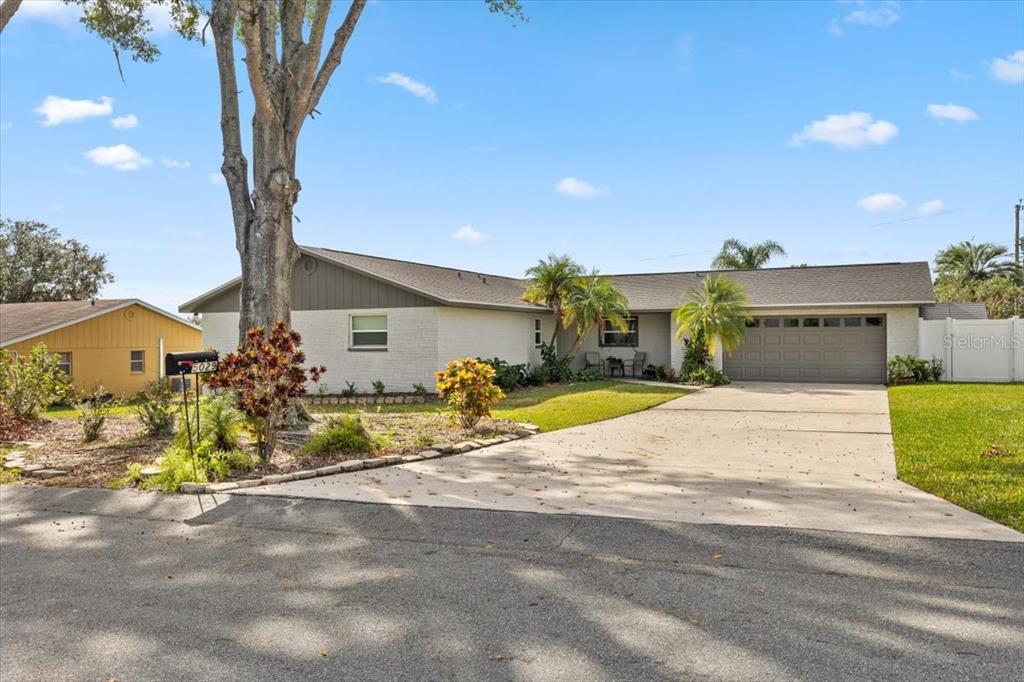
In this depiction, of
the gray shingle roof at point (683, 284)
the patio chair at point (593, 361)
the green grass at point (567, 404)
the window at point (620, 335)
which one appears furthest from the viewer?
the window at point (620, 335)

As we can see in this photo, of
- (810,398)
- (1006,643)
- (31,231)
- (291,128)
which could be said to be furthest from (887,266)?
(31,231)

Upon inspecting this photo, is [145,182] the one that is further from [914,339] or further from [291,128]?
[914,339]

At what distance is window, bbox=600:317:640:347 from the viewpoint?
78.5 feet

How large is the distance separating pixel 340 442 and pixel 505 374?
10197 millimetres

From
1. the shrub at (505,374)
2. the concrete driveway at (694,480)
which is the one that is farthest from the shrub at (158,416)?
the shrub at (505,374)

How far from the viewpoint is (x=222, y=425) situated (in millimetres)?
8500

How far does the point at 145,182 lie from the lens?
56.3ft

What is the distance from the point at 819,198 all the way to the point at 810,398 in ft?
33.9

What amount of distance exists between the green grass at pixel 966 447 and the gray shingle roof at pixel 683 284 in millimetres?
5397

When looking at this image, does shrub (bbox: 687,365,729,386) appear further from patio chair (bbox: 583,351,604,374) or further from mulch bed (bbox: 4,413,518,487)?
mulch bed (bbox: 4,413,518,487)

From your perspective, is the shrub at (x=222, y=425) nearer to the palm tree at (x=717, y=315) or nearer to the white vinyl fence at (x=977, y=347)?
the palm tree at (x=717, y=315)

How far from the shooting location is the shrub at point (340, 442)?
28.8 ft

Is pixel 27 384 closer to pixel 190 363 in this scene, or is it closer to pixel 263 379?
pixel 190 363

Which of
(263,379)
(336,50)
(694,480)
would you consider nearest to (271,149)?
(336,50)
